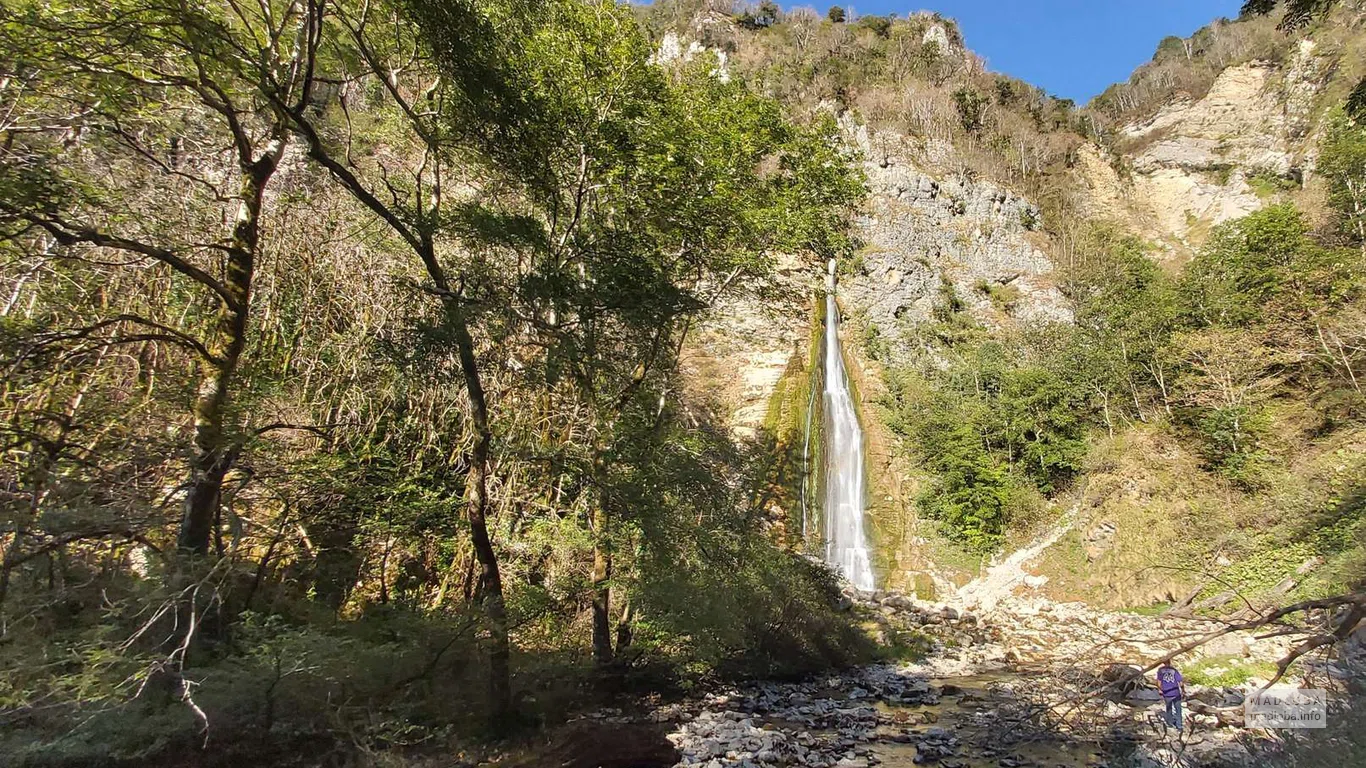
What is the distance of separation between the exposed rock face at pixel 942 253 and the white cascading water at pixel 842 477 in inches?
311

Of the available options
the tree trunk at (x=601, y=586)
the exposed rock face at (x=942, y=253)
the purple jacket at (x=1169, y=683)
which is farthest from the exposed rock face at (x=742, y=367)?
the purple jacket at (x=1169, y=683)

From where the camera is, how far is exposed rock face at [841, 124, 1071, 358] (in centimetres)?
3052

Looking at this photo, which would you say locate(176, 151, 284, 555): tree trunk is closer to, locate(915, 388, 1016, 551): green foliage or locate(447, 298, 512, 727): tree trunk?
locate(447, 298, 512, 727): tree trunk

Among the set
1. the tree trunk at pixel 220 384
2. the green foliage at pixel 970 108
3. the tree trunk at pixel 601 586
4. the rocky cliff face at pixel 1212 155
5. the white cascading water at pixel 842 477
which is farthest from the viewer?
the green foliage at pixel 970 108

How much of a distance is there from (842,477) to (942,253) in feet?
65.0

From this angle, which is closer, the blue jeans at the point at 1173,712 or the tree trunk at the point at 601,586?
the blue jeans at the point at 1173,712

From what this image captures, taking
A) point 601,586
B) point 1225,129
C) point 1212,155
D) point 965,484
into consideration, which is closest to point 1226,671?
point 601,586

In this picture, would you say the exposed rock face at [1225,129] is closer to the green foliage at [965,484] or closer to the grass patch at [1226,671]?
the green foliage at [965,484]

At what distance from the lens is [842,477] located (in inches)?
804

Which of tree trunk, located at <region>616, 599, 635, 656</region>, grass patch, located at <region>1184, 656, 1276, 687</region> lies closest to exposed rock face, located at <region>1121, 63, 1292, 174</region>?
grass patch, located at <region>1184, 656, 1276, 687</region>

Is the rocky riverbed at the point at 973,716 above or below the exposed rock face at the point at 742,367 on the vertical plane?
below

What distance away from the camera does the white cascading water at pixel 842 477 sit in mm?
18422

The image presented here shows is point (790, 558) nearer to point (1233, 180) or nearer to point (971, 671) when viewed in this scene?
point (971, 671)

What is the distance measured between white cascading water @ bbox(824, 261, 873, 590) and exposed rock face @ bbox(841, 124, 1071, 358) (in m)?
7.90
